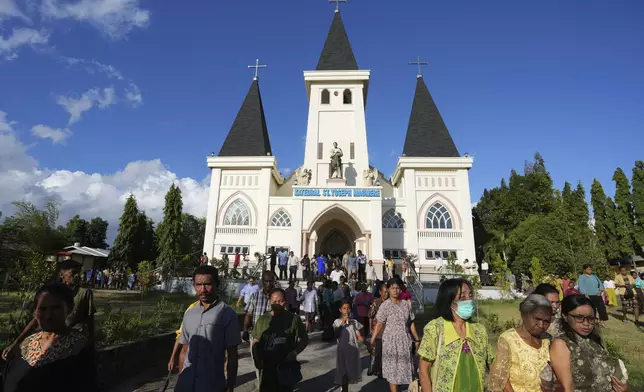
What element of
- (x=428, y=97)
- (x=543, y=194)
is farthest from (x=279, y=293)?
(x=543, y=194)

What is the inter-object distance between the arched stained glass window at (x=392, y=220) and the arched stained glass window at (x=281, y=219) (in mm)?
5833

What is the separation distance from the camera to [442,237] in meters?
21.5

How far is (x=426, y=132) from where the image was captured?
81.9 ft

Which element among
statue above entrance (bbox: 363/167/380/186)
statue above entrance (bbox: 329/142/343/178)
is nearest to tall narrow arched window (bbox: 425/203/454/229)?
statue above entrance (bbox: 363/167/380/186)

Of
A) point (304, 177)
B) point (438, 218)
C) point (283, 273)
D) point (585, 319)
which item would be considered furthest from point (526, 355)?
point (438, 218)

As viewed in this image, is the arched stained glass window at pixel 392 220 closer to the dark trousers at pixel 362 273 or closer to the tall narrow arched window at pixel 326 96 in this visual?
the dark trousers at pixel 362 273

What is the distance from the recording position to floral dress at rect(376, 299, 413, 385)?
3.93 m

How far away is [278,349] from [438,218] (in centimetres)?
2030

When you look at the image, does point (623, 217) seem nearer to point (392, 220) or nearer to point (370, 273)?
point (392, 220)

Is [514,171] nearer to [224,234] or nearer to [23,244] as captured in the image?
[224,234]

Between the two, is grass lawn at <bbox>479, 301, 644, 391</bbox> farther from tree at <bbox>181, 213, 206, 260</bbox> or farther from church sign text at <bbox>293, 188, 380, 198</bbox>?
tree at <bbox>181, 213, 206, 260</bbox>

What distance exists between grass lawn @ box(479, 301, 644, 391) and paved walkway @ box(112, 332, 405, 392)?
318 centimetres

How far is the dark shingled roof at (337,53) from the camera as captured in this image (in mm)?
25531

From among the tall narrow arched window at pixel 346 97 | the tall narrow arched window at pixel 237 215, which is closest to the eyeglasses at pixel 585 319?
the tall narrow arched window at pixel 237 215
